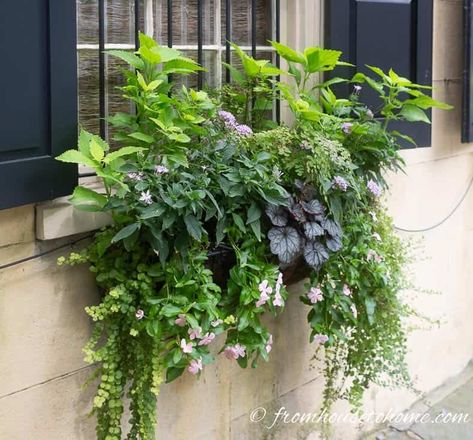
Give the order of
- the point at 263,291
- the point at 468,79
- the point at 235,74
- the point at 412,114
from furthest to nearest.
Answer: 1. the point at 468,79
2. the point at 412,114
3. the point at 235,74
4. the point at 263,291

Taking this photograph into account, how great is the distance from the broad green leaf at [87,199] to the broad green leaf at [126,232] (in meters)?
0.11

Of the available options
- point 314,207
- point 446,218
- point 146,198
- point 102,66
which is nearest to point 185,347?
point 146,198

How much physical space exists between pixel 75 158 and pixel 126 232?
0.29m

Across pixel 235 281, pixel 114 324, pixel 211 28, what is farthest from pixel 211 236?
pixel 211 28

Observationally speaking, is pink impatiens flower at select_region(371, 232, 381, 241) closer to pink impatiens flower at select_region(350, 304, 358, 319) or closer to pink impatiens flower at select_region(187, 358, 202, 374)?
pink impatiens flower at select_region(350, 304, 358, 319)

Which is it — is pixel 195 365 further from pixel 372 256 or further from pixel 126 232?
pixel 372 256

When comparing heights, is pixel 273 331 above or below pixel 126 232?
below

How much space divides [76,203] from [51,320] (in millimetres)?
452

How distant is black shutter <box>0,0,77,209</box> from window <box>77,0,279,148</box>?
1.13ft

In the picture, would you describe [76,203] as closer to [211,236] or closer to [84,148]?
[84,148]

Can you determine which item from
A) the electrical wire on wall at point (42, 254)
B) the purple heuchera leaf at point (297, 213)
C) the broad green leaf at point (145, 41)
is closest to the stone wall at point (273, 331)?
the electrical wire on wall at point (42, 254)

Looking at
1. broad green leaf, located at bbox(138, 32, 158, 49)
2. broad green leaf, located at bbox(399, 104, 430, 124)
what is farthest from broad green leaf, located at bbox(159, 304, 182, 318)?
broad green leaf, located at bbox(399, 104, 430, 124)

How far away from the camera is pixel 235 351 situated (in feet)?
9.20

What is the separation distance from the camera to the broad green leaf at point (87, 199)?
2455 mm
